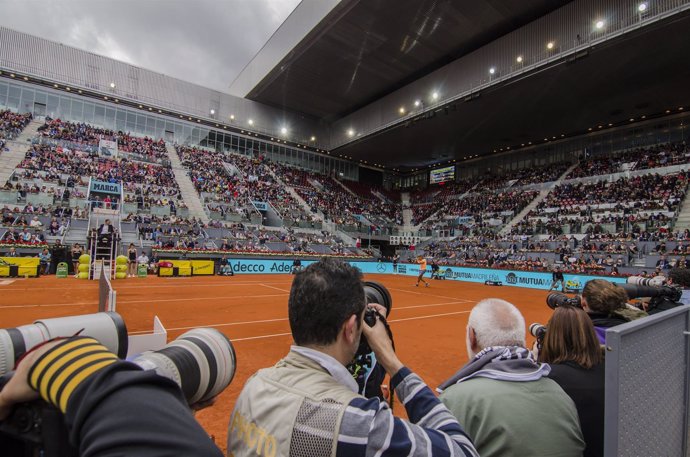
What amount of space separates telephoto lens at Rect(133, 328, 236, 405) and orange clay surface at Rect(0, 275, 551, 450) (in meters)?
2.99

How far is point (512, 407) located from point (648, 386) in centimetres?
97

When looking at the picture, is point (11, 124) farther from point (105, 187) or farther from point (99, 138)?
point (105, 187)

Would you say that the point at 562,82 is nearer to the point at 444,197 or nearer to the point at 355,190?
the point at 444,197

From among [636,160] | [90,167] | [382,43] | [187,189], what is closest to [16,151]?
[90,167]

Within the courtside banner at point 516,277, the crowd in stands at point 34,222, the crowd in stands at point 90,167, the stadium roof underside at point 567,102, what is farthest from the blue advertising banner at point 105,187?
the courtside banner at point 516,277

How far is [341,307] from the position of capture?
1.51m

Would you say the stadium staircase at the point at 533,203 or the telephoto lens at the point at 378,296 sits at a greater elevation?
the stadium staircase at the point at 533,203

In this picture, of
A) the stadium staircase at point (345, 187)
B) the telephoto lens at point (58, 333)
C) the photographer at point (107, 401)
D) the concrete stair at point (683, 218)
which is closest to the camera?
the photographer at point (107, 401)

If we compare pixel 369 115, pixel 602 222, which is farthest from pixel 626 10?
pixel 369 115

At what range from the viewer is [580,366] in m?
2.42

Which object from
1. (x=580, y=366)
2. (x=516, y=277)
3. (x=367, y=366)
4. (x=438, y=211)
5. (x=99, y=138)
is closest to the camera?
(x=367, y=366)

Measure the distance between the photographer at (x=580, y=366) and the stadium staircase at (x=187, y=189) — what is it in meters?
30.4

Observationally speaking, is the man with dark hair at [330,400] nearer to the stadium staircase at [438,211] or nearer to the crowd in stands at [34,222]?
the crowd in stands at [34,222]

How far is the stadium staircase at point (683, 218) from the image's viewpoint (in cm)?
2395
